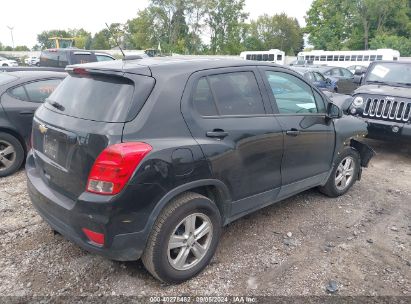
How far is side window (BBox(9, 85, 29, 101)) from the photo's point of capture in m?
5.39

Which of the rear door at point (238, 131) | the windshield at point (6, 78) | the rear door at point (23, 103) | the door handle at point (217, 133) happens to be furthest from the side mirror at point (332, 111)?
the windshield at point (6, 78)

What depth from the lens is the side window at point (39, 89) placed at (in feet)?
18.2

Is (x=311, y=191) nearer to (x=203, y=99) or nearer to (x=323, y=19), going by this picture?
(x=203, y=99)

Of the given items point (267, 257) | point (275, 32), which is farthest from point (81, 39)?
point (267, 257)

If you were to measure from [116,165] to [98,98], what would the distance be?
0.62 m

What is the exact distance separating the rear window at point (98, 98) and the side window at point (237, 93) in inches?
31.2

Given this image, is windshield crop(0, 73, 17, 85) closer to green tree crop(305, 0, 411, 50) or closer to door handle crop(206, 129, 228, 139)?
door handle crop(206, 129, 228, 139)

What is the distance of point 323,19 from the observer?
6159cm

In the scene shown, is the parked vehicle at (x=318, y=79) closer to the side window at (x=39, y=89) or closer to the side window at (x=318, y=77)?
the side window at (x=318, y=77)

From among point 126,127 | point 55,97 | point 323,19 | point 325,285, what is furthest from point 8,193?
point 323,19

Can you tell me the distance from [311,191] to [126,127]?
3.25 m

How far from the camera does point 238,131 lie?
10.6 feet

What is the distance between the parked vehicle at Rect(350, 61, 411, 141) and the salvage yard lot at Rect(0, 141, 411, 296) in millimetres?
2285

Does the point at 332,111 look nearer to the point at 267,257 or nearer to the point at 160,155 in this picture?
the point at 267,257
